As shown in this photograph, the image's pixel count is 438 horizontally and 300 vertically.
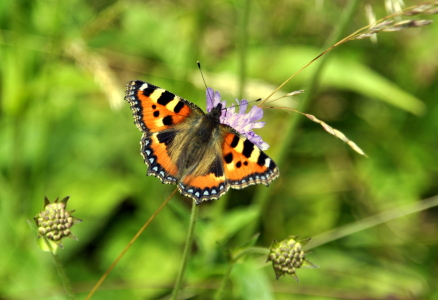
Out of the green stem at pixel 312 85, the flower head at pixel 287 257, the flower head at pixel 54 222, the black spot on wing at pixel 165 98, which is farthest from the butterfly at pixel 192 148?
the green stem at pixel 312 85

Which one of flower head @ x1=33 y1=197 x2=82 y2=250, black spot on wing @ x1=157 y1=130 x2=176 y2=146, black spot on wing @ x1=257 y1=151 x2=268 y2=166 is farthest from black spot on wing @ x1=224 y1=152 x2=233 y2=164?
flower head @ x1=33 y1=197 x2=82 y2=250

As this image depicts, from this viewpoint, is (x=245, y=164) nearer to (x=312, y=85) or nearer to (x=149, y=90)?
(x=149, y=90)

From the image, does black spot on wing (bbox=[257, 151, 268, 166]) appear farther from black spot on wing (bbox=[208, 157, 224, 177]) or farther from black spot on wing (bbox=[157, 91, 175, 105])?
black spot on wing (bbox=[157, 91, 175, 105])

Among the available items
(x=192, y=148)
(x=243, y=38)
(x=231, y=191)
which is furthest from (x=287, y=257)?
(x=231, y=191)

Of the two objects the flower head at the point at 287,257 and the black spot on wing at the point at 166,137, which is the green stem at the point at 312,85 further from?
the flower head at the point at 287,257

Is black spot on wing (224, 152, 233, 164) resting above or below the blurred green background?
below

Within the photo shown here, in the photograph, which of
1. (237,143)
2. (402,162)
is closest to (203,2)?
(237,143)

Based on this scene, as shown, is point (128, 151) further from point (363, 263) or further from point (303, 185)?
point (363, 263)
